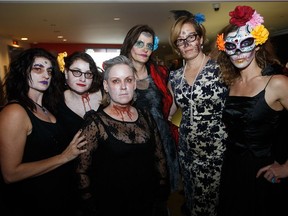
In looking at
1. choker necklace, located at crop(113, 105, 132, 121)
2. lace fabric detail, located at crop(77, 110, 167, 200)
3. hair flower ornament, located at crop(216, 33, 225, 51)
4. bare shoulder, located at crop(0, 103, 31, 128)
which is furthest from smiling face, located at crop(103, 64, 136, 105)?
hair flower ornament, located at crop(216, 33, 225, 51)

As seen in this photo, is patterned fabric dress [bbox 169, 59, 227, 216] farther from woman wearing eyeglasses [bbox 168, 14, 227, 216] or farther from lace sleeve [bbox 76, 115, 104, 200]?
lace sleeve [bbox 76, 115, 104, 200]

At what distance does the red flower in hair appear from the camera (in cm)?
191

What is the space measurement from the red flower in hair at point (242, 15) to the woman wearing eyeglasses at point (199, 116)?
407 mm

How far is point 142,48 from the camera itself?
235 cm

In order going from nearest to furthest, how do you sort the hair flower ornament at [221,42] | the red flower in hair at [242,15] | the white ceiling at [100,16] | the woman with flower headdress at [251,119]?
the woman with flower headdress at [251,119], the red flower in hair at [242,15], the hair flower ornament at [221,42], the white ceiling at [100,16]

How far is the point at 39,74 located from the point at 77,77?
1.37ft

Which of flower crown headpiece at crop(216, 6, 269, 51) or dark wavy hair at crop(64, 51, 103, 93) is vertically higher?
flower crown headpiece at crop(216, 6, 269, 51)

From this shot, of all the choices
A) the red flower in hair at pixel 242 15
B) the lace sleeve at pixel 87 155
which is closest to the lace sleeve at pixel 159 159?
the lace sleeve at pixel 87 155

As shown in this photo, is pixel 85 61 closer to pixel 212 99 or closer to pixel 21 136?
pixel 21 136

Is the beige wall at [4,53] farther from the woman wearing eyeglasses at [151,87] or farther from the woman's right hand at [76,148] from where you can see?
the woman's right hand at [76,148]

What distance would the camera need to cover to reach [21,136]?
5.25ft

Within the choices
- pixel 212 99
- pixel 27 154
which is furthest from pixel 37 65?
pixel 212 99

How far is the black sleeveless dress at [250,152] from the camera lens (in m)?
1.82

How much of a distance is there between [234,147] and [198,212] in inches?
30.3
